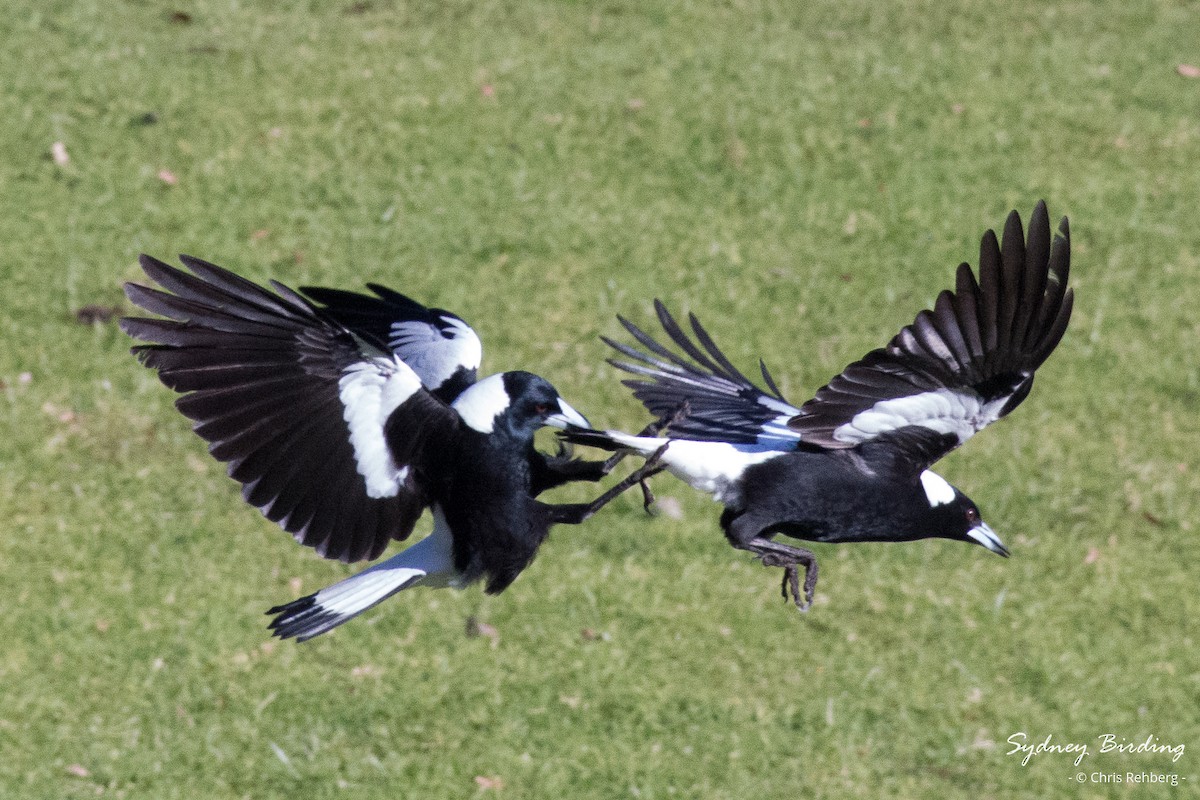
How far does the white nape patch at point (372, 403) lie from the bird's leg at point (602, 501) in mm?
512

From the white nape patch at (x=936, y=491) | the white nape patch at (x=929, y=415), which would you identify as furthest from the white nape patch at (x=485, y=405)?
the white nape patch at (x=936, y=491)

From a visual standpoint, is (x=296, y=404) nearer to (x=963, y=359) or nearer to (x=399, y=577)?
(x=399, y=577)

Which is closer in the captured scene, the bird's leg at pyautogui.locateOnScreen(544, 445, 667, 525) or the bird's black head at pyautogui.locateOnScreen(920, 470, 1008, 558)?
the bird's leg at pyautogui.locateOnScreen(544, 445, 667, 525)

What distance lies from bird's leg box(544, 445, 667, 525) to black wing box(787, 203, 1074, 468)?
397 mm

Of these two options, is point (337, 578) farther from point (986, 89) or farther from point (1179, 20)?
point (1179, 20)

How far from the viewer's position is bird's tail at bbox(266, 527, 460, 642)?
4836 mm

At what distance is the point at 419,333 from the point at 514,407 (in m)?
0.97

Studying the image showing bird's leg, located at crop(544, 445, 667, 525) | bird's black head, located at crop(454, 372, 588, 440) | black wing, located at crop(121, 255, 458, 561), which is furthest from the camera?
bird's black head, located at crop(454, 372, 588, 440)

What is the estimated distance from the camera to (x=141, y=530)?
711 centimetres

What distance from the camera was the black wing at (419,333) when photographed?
5.46m

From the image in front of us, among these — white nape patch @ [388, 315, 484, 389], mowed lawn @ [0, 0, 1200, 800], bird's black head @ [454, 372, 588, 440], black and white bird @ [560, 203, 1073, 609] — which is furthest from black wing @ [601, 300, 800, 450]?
mowed lawn @ [0, 0, 1200, 800]

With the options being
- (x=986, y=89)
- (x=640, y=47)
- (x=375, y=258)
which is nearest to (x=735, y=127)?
(x=640, y=47)

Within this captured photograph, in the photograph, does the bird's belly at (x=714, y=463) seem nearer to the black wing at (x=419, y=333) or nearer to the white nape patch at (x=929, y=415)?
the white nape patch at (x=929, y=415)

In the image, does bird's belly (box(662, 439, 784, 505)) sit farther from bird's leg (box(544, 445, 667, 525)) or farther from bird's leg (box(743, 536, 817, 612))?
bird's leg (box(743, 536, 817, 612))
